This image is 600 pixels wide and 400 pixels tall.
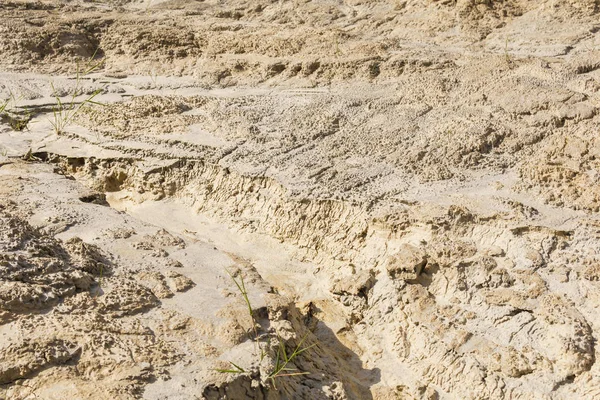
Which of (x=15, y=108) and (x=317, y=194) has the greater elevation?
(x=15, y=108)

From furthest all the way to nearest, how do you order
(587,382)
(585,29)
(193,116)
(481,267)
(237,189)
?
(585,29)
(193,116)
(237,189)
(481,267)
(587,382)

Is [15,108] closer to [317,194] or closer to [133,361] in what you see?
[317,194]

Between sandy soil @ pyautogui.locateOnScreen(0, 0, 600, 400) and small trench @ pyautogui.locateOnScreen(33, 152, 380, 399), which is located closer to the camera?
sandy soil @ pyautogui.locateOnScreen(0, 0, 600, 400)

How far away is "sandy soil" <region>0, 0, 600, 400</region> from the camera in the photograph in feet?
7.29

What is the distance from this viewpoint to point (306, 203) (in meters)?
3.31

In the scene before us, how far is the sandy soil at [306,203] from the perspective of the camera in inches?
87.4

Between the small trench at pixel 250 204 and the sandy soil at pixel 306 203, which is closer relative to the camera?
the sandy soil at pixel 306 203

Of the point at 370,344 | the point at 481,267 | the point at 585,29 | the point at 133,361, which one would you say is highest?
the point at 585,29

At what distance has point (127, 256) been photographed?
2.63m

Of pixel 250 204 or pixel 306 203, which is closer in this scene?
pixel 306 203

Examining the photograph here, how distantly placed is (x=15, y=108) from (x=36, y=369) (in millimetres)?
3020

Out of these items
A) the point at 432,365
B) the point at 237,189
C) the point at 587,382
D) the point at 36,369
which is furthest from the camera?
the point at 237,189

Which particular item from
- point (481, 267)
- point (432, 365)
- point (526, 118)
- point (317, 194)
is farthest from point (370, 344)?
point (526, 118)

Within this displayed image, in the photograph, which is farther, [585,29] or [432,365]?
[585,29]
